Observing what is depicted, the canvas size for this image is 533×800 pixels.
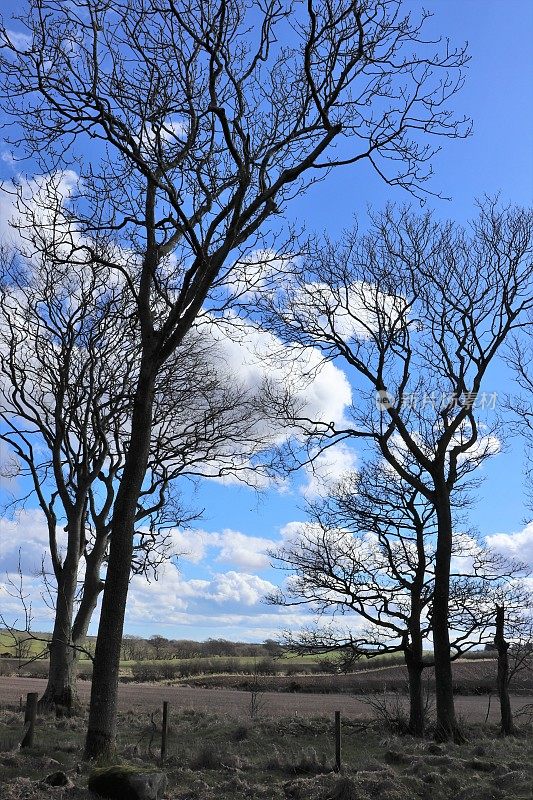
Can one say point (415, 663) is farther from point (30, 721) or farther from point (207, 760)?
point (30, 721)

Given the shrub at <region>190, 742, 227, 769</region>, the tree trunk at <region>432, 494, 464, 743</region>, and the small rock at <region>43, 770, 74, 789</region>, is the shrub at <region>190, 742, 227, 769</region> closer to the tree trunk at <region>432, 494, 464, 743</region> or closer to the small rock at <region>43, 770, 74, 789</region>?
the small rock at <region>43, 770, 74, 789</region>

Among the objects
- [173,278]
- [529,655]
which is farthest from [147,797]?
[529,655]

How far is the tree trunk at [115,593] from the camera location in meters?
8.77

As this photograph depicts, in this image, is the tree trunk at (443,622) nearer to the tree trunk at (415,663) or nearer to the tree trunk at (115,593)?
the tree trunk at (415,663)

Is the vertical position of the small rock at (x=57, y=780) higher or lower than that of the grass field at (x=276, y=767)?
higher

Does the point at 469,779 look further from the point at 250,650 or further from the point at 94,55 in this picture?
the point at 250,650

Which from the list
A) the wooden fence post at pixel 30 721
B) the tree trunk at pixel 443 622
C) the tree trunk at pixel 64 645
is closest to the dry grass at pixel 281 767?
the wooden fence post at pixel 30 721

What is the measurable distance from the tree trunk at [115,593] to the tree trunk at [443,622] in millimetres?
8942

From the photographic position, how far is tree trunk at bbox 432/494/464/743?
15.5 m

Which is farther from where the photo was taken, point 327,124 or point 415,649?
point 415,649

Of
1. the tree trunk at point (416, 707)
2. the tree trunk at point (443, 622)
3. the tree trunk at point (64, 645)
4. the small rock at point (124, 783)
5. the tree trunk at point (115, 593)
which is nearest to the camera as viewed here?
the small rock at point (124, 783)

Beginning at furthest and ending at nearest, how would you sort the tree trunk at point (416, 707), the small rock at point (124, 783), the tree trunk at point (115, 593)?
the tree trunk at point (416, 707) → the tree trunk at point (115, 593) → the small rock at point (124, 783)

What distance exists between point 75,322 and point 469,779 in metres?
13.6

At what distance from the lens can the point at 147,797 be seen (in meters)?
7.23
